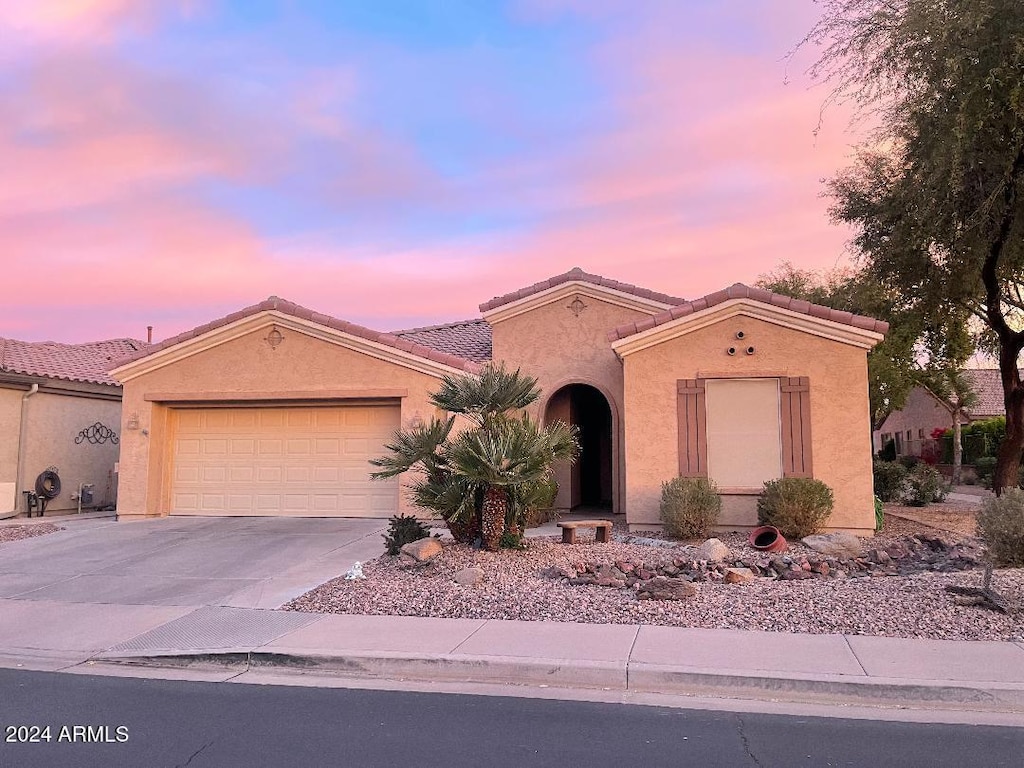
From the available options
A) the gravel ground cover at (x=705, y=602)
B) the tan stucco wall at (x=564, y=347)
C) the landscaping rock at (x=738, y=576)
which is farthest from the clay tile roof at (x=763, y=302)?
the landscaping rock at (x=738, y=576)

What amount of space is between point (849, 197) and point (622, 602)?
11777 millimetres

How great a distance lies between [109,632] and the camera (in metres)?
7.78

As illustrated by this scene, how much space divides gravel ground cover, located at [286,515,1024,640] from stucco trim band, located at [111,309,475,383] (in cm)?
557

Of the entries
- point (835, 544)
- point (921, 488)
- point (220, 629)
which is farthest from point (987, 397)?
point (220, 629)

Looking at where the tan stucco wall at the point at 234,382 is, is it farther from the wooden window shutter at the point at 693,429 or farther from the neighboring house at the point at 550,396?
the wooden window shutter at the point at 693,429

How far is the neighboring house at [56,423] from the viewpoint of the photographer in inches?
676

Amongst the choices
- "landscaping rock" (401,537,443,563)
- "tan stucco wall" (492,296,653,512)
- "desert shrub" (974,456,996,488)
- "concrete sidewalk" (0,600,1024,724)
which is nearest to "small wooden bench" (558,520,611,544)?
"landscaping rock" (401,537,443,563)

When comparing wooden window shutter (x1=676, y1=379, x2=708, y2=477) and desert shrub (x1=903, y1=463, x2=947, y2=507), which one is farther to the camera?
desert shrub (x1=903, y1=463, x2=947, y2=507)

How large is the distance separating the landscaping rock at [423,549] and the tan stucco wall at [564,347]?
631 cm

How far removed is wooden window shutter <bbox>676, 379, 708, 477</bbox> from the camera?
1309cm

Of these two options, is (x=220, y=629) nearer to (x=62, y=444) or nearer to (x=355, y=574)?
(x=355, y=574)

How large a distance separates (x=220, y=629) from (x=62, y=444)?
13.0m

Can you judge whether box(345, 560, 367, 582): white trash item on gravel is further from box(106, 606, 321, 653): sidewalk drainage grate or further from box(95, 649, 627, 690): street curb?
box(95, 649, 627, 690): street curb

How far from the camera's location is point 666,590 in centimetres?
832
